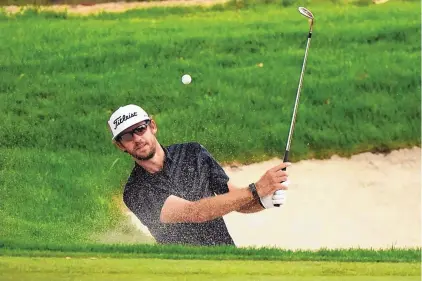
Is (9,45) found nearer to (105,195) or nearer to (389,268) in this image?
(105,195)

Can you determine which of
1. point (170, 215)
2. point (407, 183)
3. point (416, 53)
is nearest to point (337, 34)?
point (416, 53)

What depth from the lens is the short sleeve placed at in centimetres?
493

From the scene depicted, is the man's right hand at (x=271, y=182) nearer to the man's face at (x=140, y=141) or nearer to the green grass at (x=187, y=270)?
the green grass at (x=187, y=270)

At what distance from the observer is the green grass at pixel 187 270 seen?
4324 mm

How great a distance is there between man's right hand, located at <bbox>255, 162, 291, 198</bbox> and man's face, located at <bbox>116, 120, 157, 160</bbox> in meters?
0.45

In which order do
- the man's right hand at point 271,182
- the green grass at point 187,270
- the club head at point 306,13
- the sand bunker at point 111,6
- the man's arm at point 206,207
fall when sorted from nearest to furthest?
the green grass at point 187,270, the man's right hand at point 271,182, the man's arm at point 206,207, the club head at point 306,13, the sand bunker at point 111,6

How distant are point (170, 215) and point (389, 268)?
90 cm

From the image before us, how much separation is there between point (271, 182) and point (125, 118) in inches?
26.3

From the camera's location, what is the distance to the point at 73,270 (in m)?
4.42

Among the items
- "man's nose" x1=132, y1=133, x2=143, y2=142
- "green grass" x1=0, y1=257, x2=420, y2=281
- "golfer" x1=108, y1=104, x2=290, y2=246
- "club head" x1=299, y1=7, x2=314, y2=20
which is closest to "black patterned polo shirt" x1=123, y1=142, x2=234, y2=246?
"golfer" x1=108, y1=104, x2=290, y2=246

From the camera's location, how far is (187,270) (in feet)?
14.3

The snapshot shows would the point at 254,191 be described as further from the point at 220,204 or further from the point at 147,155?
the point at 147,155

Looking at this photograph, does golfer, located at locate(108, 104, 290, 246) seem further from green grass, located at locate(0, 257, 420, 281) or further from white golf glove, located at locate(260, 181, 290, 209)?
green grass, located at locate(0, 257, 420, 281)

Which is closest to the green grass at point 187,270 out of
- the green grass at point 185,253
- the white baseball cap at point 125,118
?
A: the green grass at point 185,253
